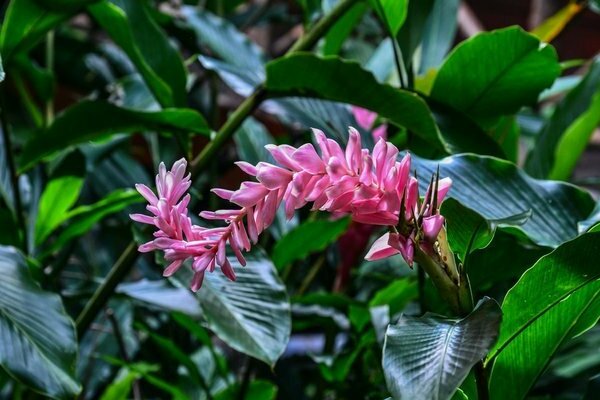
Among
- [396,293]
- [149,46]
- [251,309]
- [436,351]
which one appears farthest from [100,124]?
[436,351]

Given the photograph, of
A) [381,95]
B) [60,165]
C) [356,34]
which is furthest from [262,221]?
[356,34]

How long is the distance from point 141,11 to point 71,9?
9 centimetres

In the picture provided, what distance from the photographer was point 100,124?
73 centimetres

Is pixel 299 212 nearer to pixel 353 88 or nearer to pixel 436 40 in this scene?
pixel 436 40

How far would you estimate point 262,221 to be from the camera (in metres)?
0.38

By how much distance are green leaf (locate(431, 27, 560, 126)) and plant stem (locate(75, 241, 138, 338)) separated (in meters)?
0.31

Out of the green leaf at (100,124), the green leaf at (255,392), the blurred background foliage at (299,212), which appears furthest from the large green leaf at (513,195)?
the green leaf at (255,392)

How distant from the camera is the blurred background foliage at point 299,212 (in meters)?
0.59

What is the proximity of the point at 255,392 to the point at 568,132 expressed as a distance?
0.43 metres

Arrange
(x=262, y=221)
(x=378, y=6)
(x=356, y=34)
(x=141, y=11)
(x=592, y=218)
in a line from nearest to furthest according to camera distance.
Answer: (x=262, y=221) < (x=592, y=218) < (x=378, y=6) < (x=141, y=11) < (x=356, y=34)

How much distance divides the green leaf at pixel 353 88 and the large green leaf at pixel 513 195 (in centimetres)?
8

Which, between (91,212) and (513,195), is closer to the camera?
(513,195)

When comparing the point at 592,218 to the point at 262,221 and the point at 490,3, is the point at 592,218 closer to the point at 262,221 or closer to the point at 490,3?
the point at 262,221

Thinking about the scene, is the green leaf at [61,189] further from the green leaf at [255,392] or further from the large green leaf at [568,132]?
the large green leaf at [568,132]
